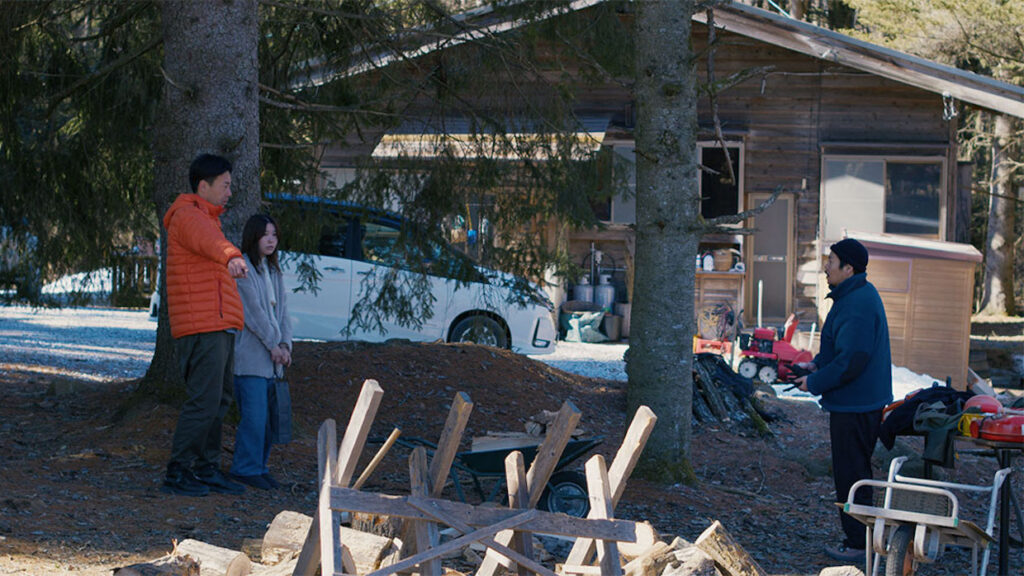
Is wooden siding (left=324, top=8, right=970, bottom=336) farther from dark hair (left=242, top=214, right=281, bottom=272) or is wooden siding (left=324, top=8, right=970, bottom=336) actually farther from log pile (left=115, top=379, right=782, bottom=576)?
log pile (left=115, top=379, right=782, bottom=576)

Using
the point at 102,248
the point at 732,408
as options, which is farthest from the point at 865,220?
the point at 102,248

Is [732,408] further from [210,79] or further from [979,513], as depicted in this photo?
[210,79]

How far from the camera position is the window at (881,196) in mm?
16516

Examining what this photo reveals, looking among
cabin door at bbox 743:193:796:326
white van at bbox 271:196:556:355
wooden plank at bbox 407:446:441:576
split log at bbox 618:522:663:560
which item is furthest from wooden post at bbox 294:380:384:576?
cabin door at bbox 743:193:796:326

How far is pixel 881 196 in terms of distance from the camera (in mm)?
16531

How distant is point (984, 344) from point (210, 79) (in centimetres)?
1310

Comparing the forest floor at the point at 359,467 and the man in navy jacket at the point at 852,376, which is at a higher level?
the man in navy jacket at the point at 852,376

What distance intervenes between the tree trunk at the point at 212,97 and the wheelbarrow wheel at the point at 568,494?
2.83m

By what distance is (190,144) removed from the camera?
7113mm

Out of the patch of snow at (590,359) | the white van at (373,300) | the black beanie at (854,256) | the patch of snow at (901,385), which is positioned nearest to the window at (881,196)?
the patch of snow at (901,385)

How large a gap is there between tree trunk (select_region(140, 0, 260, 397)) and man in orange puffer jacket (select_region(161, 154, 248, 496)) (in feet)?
4.01

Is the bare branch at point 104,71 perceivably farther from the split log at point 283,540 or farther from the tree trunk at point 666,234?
the split log at point 283,540

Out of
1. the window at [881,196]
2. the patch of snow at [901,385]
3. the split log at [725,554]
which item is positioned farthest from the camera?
the window at [881,196]

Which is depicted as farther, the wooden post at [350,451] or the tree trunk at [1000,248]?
the tree trunk at [1000,248]
